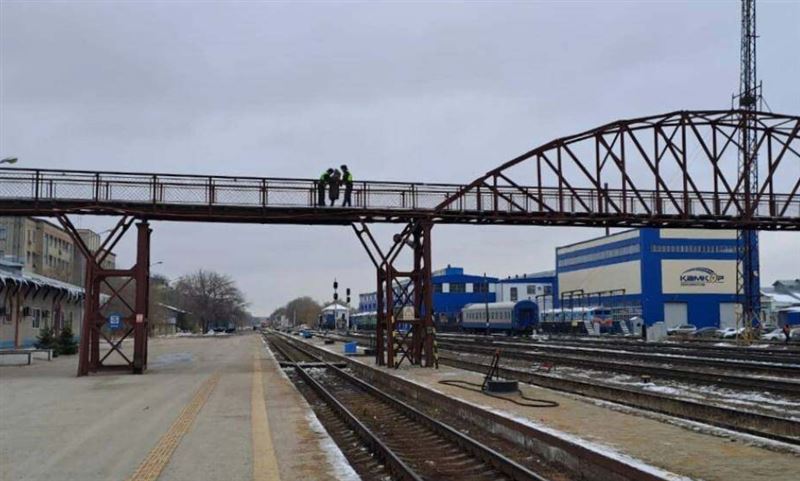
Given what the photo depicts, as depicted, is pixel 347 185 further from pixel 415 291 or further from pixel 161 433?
pixel 161 433

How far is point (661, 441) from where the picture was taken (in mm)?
10430

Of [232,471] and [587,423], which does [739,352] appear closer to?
[587,423]

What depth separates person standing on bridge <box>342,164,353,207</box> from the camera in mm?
26844

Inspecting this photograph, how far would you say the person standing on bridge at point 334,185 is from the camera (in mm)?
26938

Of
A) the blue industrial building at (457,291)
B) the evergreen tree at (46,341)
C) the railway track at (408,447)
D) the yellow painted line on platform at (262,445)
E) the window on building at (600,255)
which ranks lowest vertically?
the railway track at (408,447)

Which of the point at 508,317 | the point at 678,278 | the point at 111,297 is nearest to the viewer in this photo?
the point at 111,297

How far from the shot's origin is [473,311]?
3223 inches

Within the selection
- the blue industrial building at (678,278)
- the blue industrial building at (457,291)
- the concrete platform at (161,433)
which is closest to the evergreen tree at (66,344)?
the concrete platform at (161,433)

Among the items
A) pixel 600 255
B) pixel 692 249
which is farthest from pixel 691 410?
pixel 600 255

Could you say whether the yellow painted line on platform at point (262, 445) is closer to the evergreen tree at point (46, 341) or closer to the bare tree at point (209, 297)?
the evergreen tree at point (46, 341)

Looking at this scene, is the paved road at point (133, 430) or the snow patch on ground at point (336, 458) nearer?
the snow patch on ground at point (336, 458)

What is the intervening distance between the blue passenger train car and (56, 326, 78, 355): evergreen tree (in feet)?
128

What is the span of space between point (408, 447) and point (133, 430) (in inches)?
187

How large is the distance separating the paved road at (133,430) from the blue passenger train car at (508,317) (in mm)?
47581
